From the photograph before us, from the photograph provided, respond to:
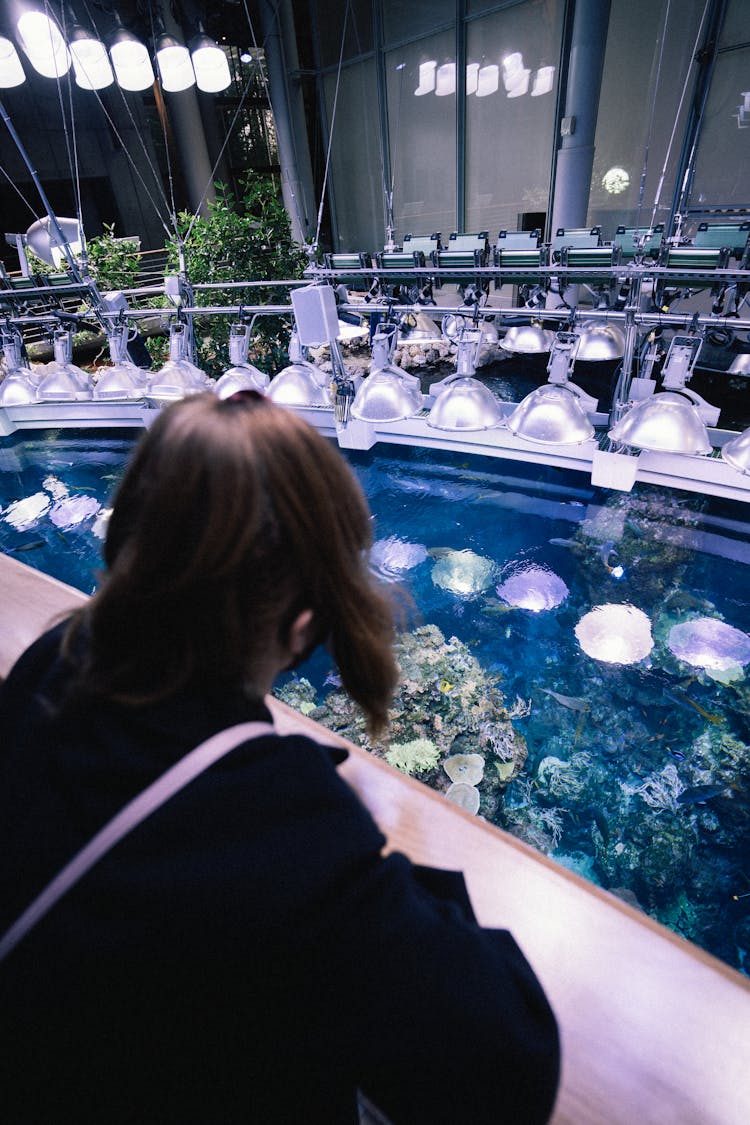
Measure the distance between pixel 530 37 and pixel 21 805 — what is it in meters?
10.7

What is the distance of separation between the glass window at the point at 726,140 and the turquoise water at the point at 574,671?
568 centimetres

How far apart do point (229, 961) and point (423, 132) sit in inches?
460

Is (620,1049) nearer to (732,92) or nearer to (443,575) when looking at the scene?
(443,575)

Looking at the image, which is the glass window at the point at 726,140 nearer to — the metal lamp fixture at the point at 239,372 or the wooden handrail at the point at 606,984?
the metal lamp fixture at the point at 239,372

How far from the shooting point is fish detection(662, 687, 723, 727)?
2.46 meters

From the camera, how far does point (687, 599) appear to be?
10.2 feet

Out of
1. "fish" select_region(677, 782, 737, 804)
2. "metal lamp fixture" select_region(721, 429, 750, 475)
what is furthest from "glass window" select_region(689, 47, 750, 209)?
"fish" select_region(677, 782, 737, 804)

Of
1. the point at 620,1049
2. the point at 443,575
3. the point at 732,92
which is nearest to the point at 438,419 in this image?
the point at 443,575

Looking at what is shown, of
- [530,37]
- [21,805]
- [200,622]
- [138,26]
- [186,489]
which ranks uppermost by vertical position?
[138,26]

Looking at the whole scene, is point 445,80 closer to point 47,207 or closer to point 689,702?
point 47,207

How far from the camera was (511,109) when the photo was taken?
8195 millimetres

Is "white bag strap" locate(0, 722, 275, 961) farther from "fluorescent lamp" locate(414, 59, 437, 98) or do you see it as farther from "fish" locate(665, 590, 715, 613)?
"fluorescent lamp" locate(414, 59, 437, 98)

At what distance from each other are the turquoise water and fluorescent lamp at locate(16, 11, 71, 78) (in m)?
3.57

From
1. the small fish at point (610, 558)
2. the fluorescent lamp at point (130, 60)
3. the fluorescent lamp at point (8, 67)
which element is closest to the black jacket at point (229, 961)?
the small fish at point (610, 558)
